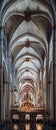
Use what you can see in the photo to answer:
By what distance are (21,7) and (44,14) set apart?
2.92 m

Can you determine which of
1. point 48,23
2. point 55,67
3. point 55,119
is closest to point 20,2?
point 48,23

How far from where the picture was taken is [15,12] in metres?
42.8

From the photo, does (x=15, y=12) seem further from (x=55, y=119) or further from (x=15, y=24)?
(x=55, y=119)

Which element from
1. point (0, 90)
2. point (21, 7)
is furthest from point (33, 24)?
point (0, 90)

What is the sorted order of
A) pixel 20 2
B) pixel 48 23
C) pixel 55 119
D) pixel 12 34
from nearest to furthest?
pixel 55 119 < pixel 20 2 < pixel 48 23 < pixel 12 34

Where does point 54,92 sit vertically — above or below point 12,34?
below

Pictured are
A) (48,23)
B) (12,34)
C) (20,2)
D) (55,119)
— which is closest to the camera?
(55,119)

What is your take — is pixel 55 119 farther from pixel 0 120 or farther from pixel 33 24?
pixel 33 24

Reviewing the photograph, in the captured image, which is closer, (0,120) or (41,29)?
(0,120)

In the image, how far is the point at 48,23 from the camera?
45.3 metres

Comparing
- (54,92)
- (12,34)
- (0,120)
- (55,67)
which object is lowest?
(0,120)

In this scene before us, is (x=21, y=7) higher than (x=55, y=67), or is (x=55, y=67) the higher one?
(x=21, y=7)

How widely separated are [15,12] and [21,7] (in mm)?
943

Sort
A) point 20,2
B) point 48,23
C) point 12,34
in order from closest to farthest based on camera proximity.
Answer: point 20,2, point 48,23, point 12,34
